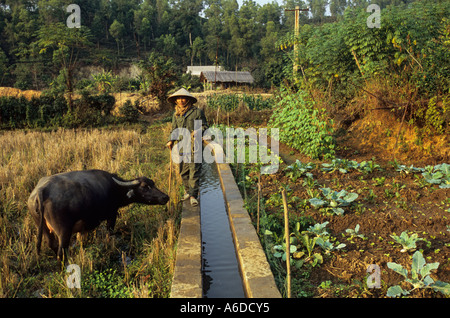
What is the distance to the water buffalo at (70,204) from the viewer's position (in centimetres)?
373

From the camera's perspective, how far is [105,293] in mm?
3369

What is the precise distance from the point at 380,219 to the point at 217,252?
211 cm

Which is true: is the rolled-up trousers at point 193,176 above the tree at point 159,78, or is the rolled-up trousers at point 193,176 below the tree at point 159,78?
below

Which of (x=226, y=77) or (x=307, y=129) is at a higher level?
(x=226, y=77)

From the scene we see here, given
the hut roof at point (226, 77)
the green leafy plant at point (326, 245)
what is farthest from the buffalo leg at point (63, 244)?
the hut roof at point (226, 77)

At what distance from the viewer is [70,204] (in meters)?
3.83

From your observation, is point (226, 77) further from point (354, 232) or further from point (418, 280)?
point (418, 280)

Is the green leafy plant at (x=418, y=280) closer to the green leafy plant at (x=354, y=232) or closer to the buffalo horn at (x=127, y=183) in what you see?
the green leafy plant at (x=354, y=232)

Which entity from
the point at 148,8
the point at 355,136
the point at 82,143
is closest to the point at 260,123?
the point at 355,136

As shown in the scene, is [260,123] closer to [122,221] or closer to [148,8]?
[122,221]

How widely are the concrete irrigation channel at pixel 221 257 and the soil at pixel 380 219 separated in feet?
1.58

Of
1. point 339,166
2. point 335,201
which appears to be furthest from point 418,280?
point 339,166
